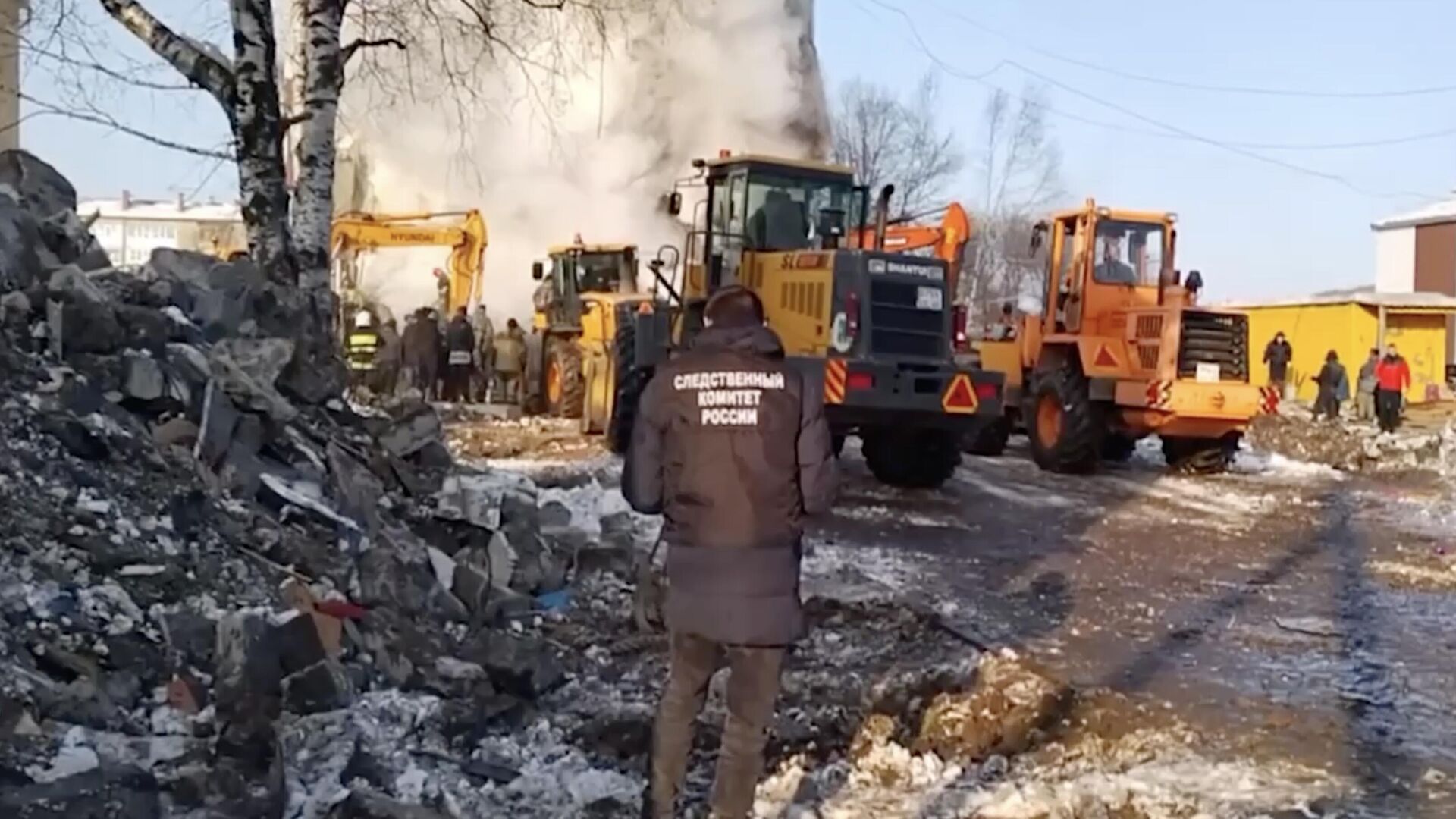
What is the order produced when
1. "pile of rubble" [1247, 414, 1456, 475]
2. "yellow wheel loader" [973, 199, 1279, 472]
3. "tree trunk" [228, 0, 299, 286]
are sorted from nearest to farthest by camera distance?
"tree trunk" [228, 0, 299, 286]
"yellow wheel loader" [973, 199, 1279, 472]
"pile of rubble" [1247, 414, 1456, 475]

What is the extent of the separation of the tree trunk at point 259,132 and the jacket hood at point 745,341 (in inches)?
296

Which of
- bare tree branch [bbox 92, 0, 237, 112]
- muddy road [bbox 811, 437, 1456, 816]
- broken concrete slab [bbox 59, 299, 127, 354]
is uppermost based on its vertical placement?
bare tree branch [bbox 92, 0, 237, 112]

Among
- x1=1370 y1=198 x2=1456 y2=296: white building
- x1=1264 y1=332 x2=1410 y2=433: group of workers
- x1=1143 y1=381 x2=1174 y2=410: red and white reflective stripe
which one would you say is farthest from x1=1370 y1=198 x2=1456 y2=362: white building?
x1=1143 y1=381 x2=1174 y2=410: red and white reflective stripe

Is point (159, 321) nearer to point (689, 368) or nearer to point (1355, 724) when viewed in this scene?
point (689, 368)

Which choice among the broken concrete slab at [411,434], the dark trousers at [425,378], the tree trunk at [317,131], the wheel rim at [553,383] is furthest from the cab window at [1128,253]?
the dark trousers at [425,378]

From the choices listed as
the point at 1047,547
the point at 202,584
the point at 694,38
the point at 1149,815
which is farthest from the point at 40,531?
the point at 694,38

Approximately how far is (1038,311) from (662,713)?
46.6 ft

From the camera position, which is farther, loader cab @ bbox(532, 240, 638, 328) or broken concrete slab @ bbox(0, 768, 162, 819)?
loader cab @ bbox(532, 240, 638, 328)

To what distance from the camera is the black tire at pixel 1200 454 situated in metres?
17.7

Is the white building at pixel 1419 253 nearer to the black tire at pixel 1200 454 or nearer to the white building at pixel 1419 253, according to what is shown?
the white building at pixel 1419 253

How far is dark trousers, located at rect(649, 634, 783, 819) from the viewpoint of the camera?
A: 15.4 ft

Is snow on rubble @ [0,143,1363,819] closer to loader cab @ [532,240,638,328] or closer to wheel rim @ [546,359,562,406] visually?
wheel rim @ [546,359,562,406]

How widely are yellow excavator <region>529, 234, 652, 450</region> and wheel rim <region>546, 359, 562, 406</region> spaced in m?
0.01

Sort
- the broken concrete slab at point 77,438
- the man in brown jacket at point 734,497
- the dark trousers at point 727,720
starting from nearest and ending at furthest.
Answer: the man in brown jacket at point 734,497 → the dark trousers at point 727,720 → the broken concrete slab at point 77,438
